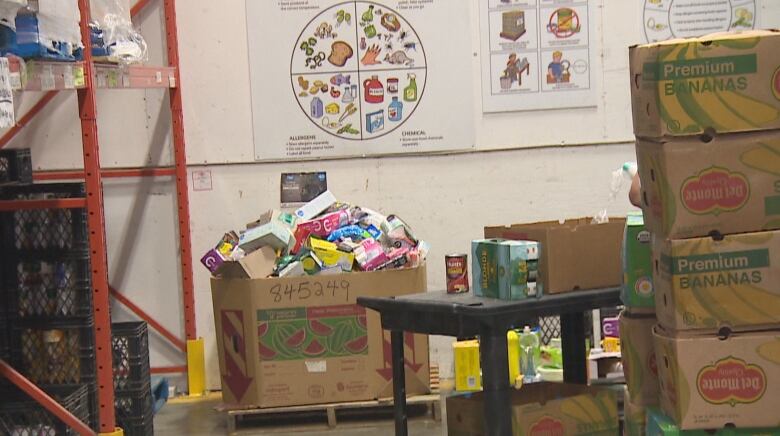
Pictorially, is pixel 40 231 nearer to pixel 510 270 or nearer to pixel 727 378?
pixel 510 270

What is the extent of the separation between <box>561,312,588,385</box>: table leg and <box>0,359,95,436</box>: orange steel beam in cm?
200

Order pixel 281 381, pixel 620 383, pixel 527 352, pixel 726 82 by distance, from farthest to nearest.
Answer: pixel 527 352, pixel 281 381, pixel 620 383, pixel 726 82

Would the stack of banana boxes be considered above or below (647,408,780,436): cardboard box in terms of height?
above

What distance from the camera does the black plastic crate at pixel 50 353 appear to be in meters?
5.13

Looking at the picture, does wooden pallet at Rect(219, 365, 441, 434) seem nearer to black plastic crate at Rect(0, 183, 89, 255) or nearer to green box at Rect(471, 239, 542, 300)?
black plastic crate at Rect(0, 183, 89, 255)

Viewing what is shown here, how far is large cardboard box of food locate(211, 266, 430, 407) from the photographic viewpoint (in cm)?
581

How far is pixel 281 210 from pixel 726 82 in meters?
3.61

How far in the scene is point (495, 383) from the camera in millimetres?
3773

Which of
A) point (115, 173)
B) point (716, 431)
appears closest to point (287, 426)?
point (115, 173)

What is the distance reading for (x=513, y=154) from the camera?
6.61 meters

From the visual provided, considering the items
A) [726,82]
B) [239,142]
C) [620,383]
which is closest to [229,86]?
[239,142]

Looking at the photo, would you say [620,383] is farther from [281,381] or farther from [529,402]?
[281,381]

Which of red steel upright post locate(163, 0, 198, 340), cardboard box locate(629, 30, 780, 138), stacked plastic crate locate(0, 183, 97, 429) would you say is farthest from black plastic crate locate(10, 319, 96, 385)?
cardboard box locate(629, 30, 780, 138)

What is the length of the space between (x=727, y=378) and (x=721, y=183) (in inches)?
22.6
